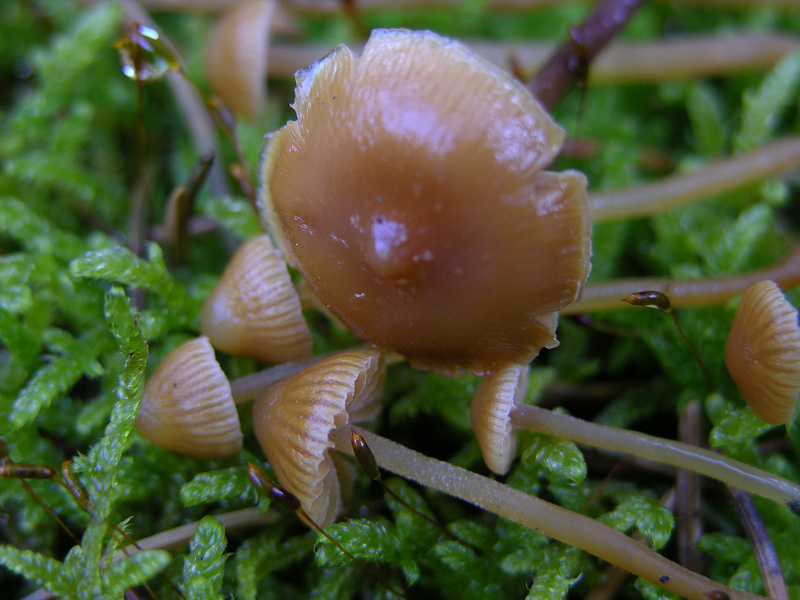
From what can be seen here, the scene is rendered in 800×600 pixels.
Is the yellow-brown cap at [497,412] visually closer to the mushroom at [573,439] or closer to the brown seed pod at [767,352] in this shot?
the mushroom at [573,439]

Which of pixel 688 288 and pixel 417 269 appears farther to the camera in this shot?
pixel 688 288

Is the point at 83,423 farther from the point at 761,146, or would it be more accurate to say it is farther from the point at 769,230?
the point at 761,146

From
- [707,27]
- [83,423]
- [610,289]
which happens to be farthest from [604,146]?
[83,423]

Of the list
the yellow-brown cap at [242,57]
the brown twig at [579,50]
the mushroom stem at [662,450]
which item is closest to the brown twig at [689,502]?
the mushroom stem at [662,450]

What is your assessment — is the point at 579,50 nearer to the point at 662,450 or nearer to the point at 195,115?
the point at 662,450

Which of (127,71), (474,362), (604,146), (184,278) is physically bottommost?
(184,278)

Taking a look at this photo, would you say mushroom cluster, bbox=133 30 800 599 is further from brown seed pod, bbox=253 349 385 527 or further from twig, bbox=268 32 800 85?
twig, bbox=268 32 800 85

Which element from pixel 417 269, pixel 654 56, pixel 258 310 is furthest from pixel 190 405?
pixel 654 56

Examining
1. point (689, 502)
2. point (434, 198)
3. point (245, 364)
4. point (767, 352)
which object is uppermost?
point (434, 198)
